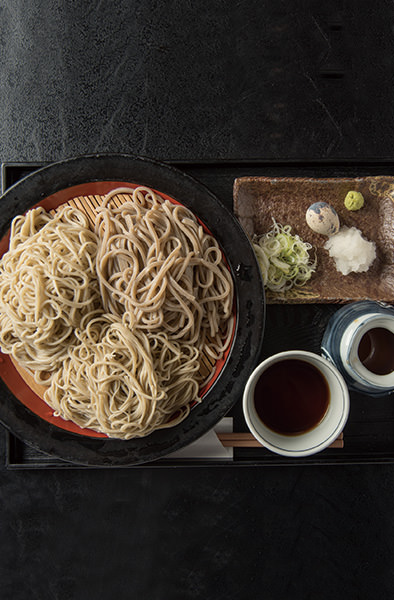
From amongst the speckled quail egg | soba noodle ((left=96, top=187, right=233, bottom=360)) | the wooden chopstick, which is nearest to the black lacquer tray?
the wooden chopstick

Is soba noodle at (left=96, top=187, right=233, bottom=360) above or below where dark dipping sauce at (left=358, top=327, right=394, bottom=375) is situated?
above

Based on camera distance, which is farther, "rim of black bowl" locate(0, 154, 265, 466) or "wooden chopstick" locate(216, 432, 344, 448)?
"wooden chopstick" locate(216, 432, 344, 448)

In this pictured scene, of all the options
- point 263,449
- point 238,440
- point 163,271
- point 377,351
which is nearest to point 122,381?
point 163,271

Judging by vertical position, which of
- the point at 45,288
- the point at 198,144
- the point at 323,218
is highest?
the point at 198,144

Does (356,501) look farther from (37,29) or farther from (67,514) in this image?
(37,29)

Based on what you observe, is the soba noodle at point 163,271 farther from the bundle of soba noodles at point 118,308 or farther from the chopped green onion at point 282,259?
the chopped green onion at point 282,259

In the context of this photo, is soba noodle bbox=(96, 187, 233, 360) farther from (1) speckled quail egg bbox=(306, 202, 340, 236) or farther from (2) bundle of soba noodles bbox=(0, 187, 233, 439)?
(1) speckled quail egg bbox=(306, 202, 340, 236)

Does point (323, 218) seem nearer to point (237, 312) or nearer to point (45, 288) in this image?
point (237, 312)
